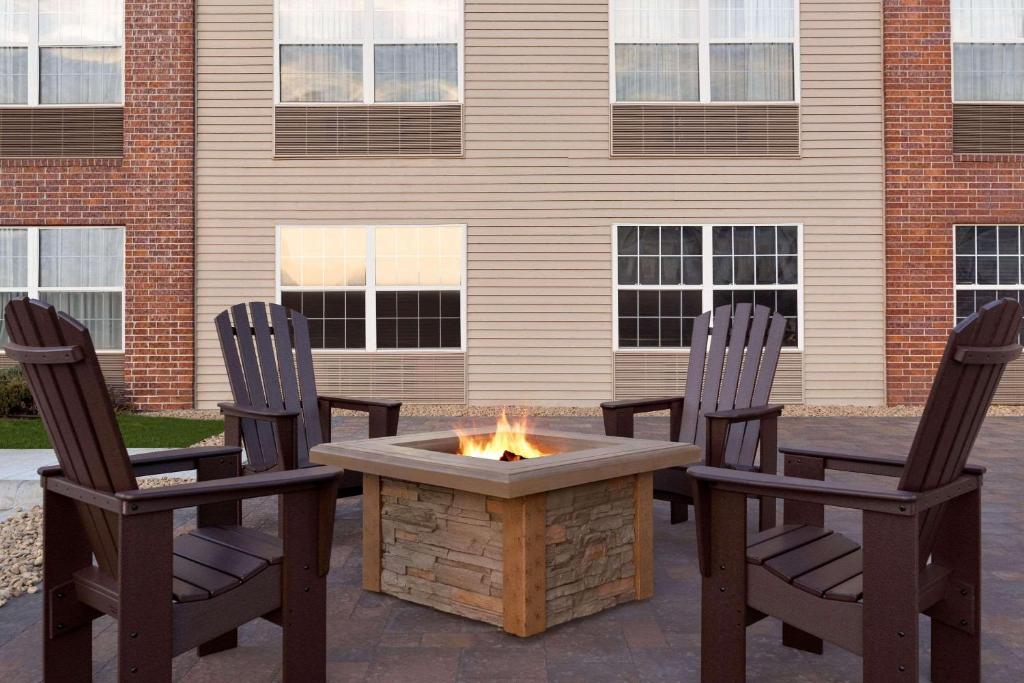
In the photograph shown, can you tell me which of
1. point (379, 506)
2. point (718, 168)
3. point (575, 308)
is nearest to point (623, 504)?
point (379, 506)

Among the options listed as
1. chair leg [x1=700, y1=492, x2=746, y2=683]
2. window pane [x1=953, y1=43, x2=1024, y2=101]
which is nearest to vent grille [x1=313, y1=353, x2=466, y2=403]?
window pane [x1=953, y1=43, x2=1024, y2=101]

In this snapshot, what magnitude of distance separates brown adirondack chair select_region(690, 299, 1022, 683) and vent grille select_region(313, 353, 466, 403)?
7684 millimetres

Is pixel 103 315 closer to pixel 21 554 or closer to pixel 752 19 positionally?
pixel 21 554

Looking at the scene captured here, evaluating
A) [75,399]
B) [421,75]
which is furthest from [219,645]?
[421,75]

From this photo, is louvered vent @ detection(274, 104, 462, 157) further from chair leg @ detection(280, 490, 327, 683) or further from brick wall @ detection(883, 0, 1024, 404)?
chair leg @ detection(280, 490, 327, 683)

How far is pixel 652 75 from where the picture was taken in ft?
32.9

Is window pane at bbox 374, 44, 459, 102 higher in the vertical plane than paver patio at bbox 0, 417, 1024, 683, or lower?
higher

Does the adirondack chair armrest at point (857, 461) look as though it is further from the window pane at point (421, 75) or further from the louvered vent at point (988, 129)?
the louvered vent at point (988, 129)

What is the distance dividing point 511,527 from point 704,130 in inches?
325

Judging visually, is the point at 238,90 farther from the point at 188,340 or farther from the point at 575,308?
the point at 575,308

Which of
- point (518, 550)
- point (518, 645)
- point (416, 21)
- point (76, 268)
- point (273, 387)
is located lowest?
point (518, 645)

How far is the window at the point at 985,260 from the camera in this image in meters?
9.98

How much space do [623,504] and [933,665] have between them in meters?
1.15

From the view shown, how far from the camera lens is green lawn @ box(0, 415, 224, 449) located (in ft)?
21.8
